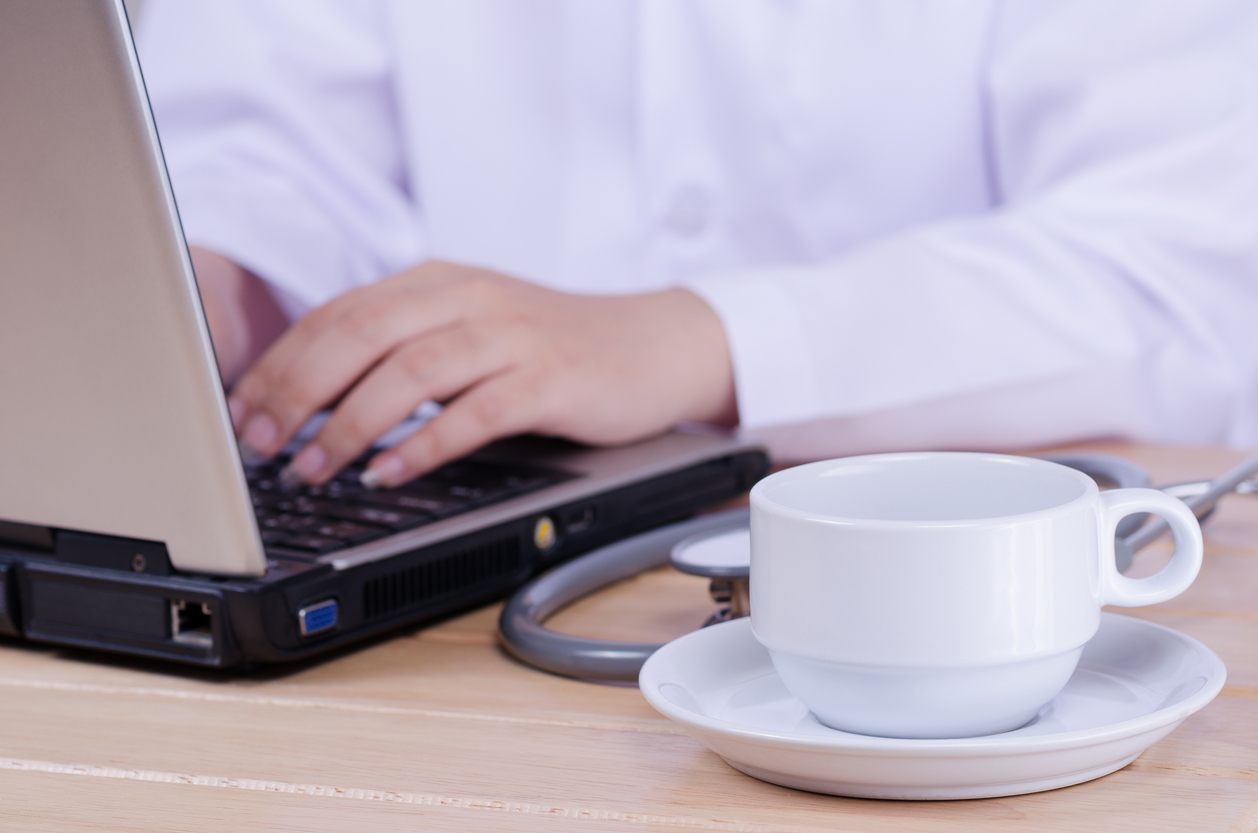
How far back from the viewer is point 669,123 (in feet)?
3.25

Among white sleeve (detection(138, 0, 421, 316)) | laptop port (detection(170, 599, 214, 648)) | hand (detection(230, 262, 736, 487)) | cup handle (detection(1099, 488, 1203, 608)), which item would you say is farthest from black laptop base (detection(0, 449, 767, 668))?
white sleeve (detection(138, 0, 421, 316))

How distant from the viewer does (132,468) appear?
0.36m

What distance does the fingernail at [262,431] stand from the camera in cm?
60

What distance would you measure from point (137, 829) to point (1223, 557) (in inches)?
17.6

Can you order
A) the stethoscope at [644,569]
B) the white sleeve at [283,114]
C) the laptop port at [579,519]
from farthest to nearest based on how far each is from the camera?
the white sleeve at [283,114], the laptop port at [579,519], the stethoscope at [644,569]

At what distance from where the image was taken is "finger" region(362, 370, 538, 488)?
561 mm

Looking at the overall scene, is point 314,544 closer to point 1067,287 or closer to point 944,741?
point 944,741

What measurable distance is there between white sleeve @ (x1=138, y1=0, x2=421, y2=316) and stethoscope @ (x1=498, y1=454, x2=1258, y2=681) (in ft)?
1.82

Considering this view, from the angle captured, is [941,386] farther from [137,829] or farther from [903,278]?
[137,829]

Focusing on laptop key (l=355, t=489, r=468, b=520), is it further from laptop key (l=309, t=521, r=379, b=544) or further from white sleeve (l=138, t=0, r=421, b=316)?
white sleeve (l=138, t=0, r=421, b=316)

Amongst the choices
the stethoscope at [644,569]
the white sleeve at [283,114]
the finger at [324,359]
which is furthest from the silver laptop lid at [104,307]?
the white sleeve at [283,114]

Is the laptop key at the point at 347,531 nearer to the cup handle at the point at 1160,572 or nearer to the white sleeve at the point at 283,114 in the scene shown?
the cup handle at the point at 1160,572

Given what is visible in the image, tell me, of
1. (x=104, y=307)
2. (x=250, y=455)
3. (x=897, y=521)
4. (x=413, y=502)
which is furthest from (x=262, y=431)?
(x=897, y=521)

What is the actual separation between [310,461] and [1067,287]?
52 centimetres
